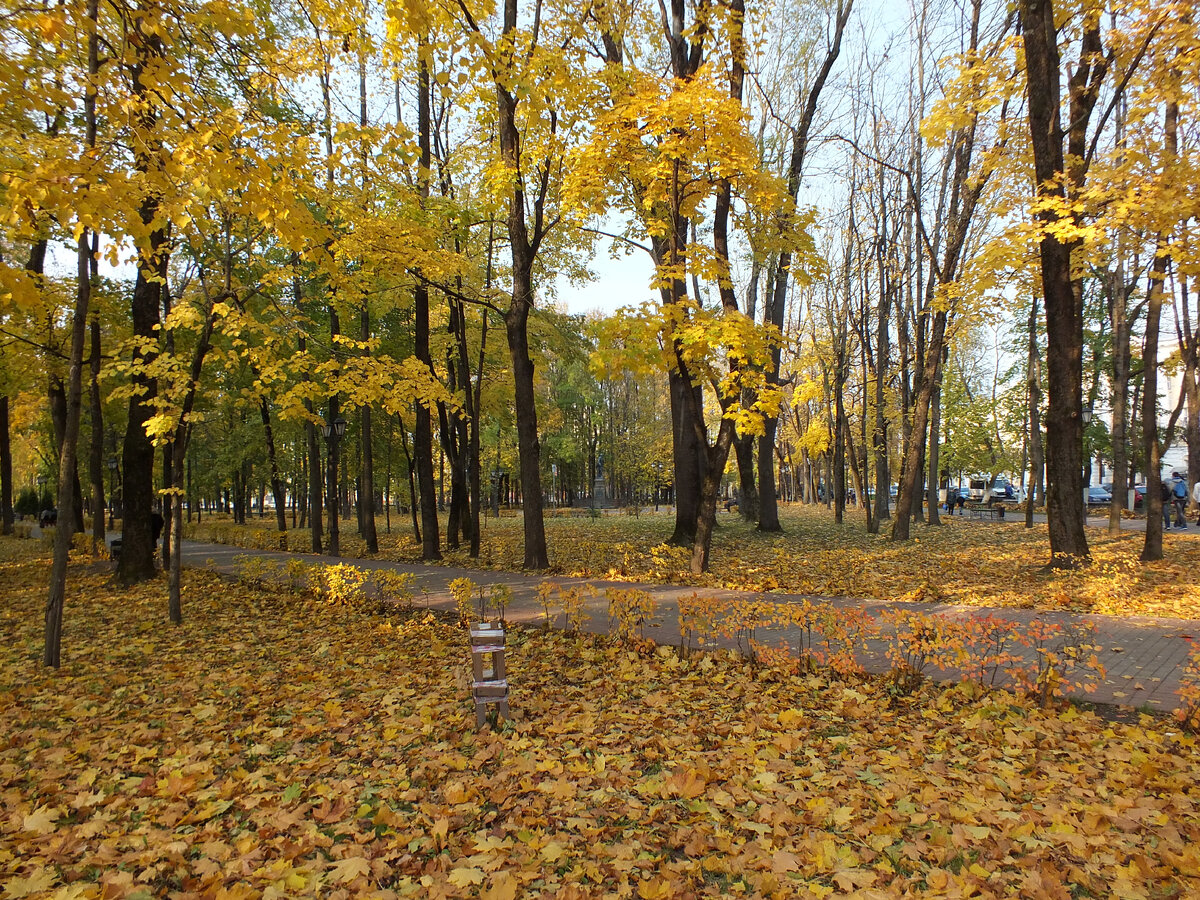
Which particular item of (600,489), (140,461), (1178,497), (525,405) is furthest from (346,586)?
(600,489)

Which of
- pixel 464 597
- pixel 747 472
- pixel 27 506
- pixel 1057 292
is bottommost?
pixel 464 597

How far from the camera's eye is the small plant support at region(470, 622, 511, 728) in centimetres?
445

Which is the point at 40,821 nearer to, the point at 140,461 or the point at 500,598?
the point at 500,598

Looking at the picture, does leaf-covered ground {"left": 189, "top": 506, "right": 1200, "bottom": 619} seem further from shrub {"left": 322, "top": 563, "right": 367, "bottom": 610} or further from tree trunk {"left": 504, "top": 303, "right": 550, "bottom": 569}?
shrub {"left": 322, "top": 563, "right": 367, "bottom": 610}

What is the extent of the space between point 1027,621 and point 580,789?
5.63 m

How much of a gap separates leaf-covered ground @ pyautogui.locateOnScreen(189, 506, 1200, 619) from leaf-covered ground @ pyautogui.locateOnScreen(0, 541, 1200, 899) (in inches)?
165

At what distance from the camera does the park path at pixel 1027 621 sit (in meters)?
4.79

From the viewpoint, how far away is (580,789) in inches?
141

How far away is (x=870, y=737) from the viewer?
13.7 ft

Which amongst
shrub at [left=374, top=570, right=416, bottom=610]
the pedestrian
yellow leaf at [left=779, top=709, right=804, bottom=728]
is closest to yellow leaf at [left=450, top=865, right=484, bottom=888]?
yellow leaf at [left=779, top=709, right=804, bottom=728]

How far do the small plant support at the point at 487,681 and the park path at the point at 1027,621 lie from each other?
6.90 ft

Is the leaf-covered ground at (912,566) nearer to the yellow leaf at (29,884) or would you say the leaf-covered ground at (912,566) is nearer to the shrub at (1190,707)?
the shrub at (1190,707)

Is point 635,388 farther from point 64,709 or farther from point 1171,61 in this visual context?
point 64,709

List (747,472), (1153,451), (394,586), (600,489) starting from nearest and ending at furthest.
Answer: (394,586) → (1153,451) → (747,472) → (600,489)
